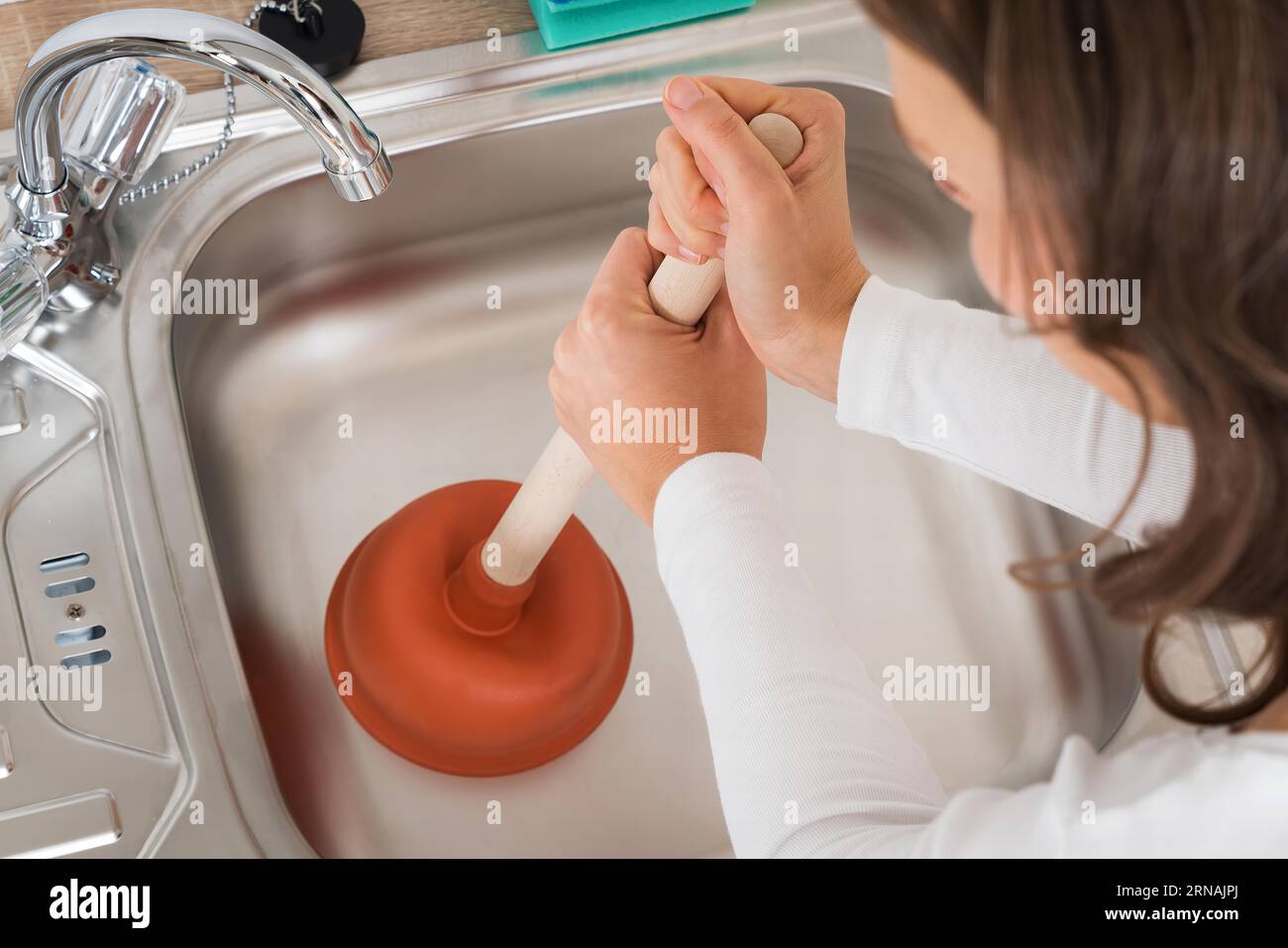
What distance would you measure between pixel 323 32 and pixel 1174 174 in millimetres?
635

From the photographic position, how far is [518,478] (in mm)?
850

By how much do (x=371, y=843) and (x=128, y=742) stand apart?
0.19m

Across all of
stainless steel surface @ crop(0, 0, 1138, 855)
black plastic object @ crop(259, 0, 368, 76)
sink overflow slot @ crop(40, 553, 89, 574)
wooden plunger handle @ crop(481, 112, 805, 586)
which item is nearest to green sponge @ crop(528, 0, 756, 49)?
stainless steel surface @ crop(0, 0, 1138, 855)

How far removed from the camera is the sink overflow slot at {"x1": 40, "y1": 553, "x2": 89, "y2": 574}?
0.65 meters

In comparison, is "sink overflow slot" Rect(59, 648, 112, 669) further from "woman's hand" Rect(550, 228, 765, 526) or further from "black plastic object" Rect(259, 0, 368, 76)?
"black plastic object" Rect(259, 0, 368, 76)

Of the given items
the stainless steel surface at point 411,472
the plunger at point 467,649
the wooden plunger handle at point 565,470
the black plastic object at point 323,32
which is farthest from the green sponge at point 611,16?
the plunger at point 467,649

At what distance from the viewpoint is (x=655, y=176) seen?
0.62 m

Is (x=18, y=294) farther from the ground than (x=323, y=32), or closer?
closer

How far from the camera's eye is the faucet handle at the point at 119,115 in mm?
611

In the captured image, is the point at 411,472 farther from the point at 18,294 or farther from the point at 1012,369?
the point at 1012,369

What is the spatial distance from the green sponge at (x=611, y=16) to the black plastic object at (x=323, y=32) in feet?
0.44

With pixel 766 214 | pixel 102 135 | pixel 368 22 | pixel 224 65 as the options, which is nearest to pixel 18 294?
pixel 102 135

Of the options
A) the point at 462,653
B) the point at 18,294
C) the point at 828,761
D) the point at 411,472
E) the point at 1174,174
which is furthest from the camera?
the point at 411,472

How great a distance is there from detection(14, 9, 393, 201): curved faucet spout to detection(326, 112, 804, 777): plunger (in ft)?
0.83
